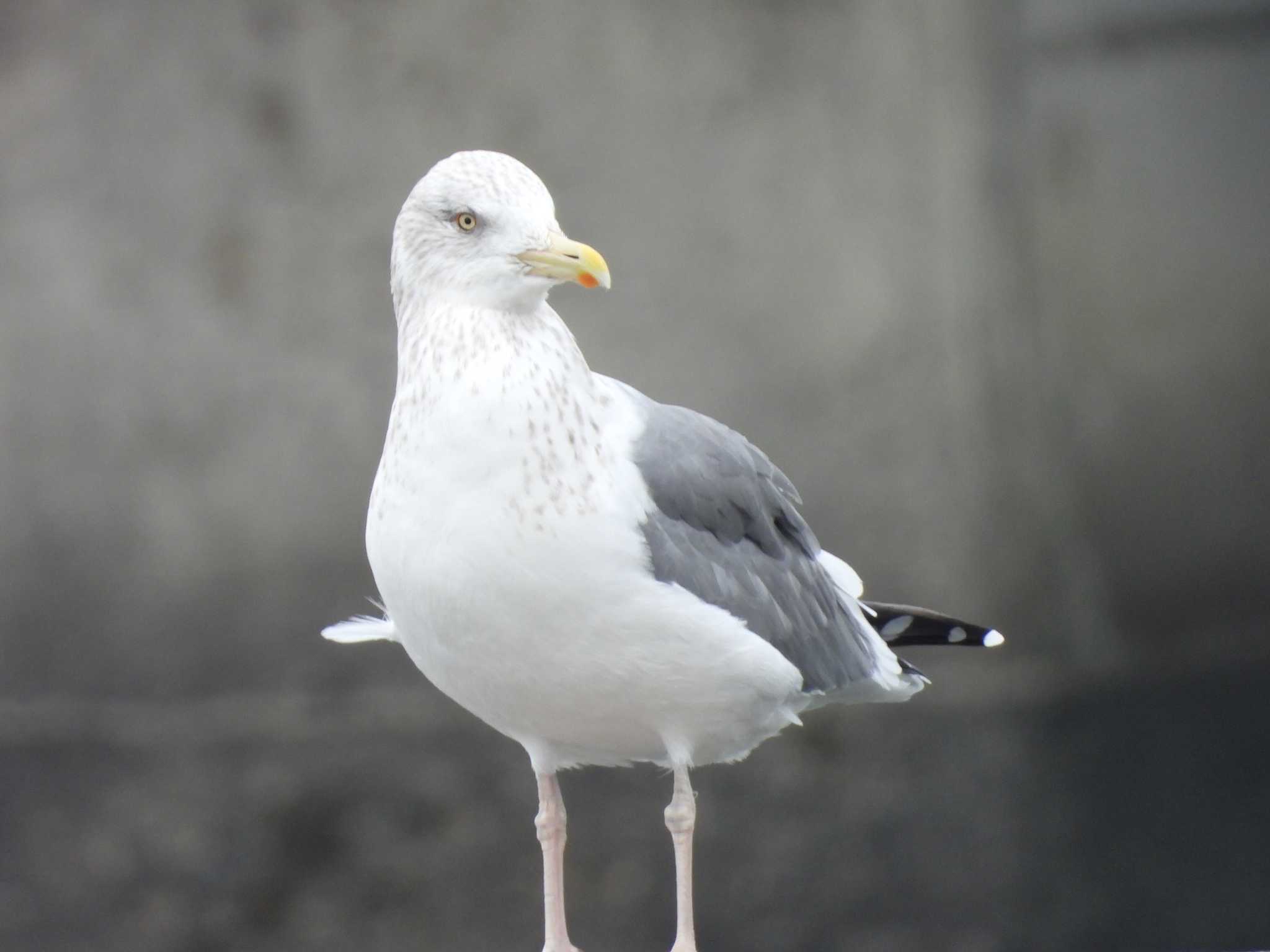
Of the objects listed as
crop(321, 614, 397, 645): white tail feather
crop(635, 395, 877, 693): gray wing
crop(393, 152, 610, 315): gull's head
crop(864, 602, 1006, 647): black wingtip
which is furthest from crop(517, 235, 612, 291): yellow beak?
crop(864, 602, 1006, 647): black wingtip

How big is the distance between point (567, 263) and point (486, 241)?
10 centimetres

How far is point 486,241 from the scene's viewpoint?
1823mm

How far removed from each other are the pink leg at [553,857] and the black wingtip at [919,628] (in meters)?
0.50

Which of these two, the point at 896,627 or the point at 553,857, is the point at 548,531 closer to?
the point at 553,857

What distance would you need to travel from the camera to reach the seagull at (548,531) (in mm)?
1789

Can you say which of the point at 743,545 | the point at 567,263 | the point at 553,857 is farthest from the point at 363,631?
the point at 567,263

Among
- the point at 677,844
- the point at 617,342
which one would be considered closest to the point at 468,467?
the point at 677,844

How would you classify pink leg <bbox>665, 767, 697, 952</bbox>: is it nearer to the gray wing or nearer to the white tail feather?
the gray wing

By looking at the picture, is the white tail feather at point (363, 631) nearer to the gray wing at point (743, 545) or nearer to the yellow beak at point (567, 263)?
the gray wing at point (743, 545)

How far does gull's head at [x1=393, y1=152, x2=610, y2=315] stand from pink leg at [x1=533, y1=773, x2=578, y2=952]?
552 mm

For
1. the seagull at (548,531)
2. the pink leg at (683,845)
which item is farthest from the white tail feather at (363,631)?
the pink leg at (683,845)

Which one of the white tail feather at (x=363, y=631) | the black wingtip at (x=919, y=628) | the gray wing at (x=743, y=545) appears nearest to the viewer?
the gray wing at (x=743, y=545)

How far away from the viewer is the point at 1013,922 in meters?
4.13

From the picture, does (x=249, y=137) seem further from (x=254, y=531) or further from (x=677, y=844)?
(x=677, y=844)
